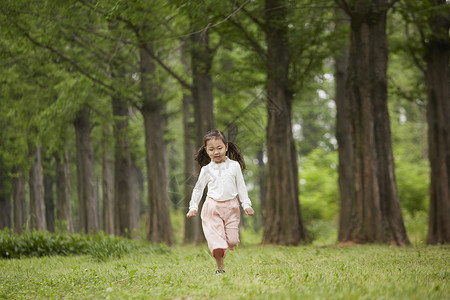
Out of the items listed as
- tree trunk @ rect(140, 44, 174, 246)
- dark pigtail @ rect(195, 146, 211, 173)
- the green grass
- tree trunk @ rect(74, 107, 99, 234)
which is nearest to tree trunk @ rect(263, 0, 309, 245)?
tree trunk @ rect(140, 44, 174, 246)

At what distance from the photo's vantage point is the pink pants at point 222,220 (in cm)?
680

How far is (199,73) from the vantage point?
1728cm

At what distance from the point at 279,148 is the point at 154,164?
504 cm

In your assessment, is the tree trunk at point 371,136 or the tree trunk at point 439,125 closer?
the tree trunk at point 371,136

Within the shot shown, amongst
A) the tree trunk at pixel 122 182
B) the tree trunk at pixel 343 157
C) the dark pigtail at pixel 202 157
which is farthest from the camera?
the tree trunk at pixel 122 182

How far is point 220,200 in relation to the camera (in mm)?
6941

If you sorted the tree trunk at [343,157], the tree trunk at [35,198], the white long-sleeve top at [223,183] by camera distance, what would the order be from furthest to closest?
the tree trunk at [35,198]
the tree trunk at [343,157]
the white long-sleeve top at [223,183]

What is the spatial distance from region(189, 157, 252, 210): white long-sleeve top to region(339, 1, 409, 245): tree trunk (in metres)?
6.79

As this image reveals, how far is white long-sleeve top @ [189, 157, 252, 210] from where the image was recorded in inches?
274

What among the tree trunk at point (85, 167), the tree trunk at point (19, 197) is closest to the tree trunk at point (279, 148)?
the tree trunk at point (85, 167)

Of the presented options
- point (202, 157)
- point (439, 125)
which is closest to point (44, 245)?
point (202, 157)

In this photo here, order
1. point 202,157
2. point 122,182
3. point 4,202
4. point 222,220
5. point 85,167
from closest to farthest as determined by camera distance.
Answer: point 222,220 → point 202,157 → point 122,182 → point 85,167 → point 4,202

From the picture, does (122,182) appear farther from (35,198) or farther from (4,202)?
(4,202)

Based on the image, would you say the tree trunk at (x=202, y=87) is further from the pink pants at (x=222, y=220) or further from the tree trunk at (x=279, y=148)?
the pink pants at (x=222, y=220)
